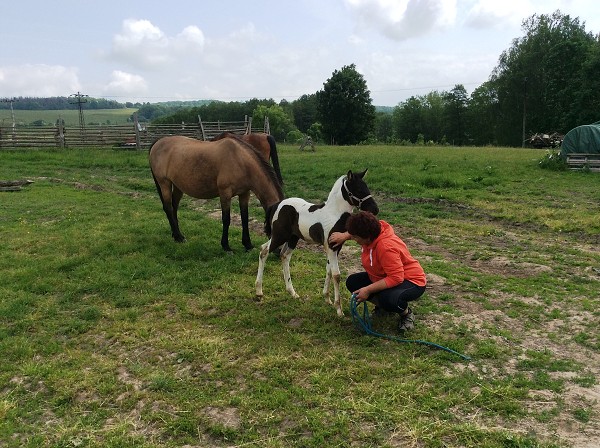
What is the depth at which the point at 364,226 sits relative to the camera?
402cm

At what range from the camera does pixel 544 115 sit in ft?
154

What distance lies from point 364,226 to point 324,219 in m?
0.71

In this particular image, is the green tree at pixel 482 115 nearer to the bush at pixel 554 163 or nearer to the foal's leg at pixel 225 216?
the bush at pixel 554 163

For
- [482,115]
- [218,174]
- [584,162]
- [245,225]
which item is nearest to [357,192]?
[245,225]

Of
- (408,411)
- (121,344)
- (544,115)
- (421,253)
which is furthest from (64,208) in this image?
(544,115)

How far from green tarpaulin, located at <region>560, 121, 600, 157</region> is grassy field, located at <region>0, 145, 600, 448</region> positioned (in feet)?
30.0

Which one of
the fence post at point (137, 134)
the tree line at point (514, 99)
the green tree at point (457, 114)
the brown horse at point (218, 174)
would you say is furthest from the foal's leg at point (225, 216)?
the green tree at point (457, 114)

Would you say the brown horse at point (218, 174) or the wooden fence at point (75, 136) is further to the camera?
the wooden fence at point (75, 136)

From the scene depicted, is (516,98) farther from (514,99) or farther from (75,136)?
(75,136)

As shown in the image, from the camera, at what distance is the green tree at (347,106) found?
2060 inches

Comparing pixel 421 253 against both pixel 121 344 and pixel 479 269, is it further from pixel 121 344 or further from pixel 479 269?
pixel 121 344

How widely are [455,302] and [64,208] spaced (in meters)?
9.17

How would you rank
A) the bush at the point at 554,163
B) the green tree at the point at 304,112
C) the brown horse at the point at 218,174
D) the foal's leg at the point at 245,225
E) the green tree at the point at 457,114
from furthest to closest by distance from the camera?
the green tree at the point at 304,112 < the green tree at the point at 457,114 < the bush at the point at 554,163 < the foal's leg at the point at 245,225 < the brown horse at the point at 218,174

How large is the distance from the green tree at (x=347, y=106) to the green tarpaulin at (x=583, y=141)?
35978 mm
